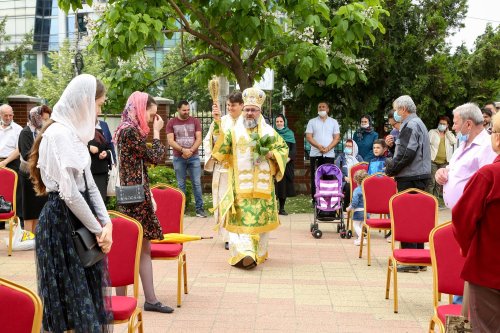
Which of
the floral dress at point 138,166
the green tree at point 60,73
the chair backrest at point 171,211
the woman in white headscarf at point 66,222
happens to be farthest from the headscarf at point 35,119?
the green tree at point 60,73

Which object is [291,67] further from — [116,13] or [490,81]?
[116,13]

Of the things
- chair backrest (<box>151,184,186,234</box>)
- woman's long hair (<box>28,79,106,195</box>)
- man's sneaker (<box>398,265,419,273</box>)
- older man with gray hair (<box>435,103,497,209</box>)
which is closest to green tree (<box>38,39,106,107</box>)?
man's sneaker (<box>398,265,419,273</box>)

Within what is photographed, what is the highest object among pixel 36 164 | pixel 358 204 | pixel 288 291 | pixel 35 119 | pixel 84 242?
pixel 35 119

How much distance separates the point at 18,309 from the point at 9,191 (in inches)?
251

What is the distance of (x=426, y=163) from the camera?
26.2ft

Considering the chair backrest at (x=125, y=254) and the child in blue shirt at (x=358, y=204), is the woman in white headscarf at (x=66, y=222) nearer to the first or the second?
the chair backrest at (x=125, y=254)

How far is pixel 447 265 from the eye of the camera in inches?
187

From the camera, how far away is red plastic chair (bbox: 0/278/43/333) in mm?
3070

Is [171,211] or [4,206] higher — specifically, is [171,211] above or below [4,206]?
above

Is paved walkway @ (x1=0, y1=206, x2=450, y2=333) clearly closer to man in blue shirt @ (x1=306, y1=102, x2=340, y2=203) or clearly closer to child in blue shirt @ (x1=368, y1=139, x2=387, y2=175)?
child in blue shirt @ (x1=368, y1=139, x2=387, y2=175)

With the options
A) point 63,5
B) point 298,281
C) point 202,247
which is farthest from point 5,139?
point 298,281

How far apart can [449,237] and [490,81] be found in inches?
446

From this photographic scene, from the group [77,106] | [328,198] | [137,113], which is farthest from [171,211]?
[328,198]

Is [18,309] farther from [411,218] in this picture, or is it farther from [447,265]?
[411,218]
